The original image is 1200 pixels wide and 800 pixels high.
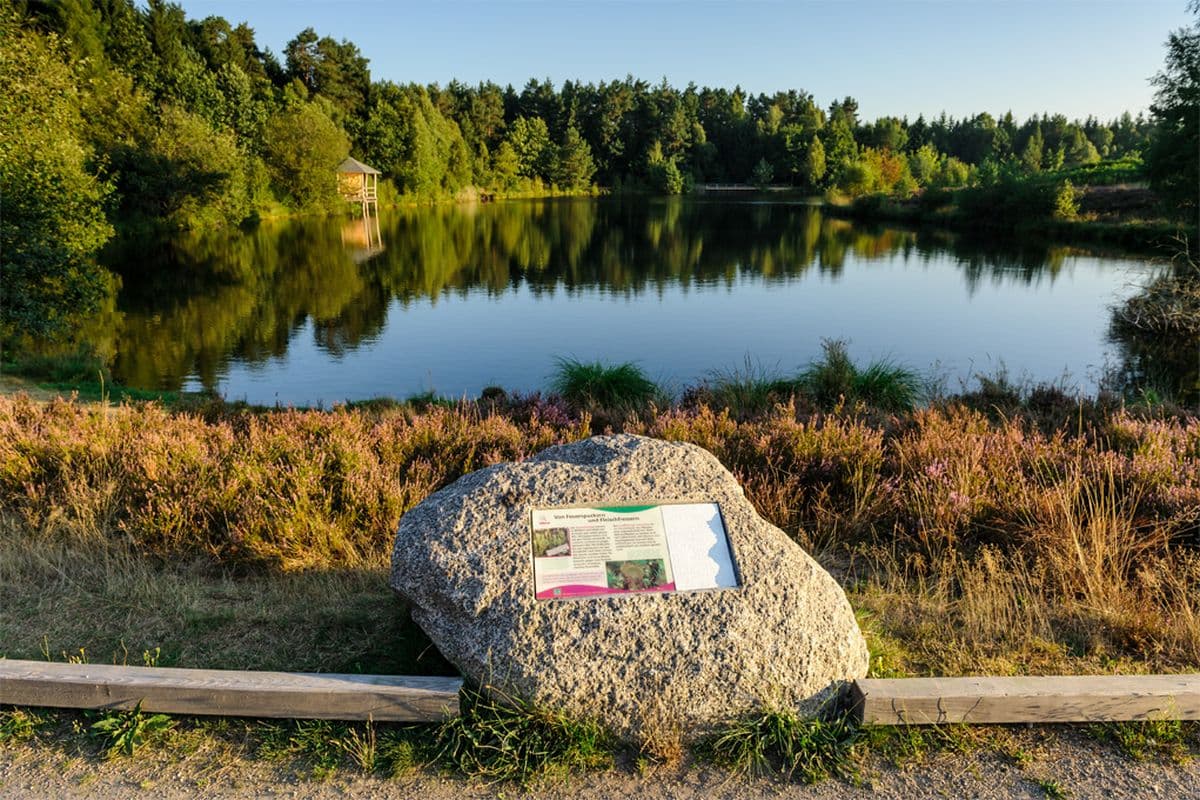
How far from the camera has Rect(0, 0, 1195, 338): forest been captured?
15.9 meters


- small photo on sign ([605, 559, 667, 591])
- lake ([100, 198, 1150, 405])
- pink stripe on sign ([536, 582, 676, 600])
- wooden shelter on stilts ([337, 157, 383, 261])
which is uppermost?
wooden shelter on stilts ([337, 157, 383, 261])

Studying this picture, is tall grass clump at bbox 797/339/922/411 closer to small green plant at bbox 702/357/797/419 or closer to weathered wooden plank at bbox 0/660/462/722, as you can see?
small green plant at bbox 702/357/797/419

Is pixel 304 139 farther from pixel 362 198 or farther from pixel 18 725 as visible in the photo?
pixel 18 725

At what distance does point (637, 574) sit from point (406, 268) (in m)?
29.4

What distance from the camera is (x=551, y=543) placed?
3525mm

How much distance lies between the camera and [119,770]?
9.95 feet

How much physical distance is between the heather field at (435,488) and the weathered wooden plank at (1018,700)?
458 millimetres

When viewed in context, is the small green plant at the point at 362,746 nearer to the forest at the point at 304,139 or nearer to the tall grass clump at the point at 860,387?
the tall grass clump at the point at 860,387

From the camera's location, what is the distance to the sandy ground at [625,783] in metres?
2.95

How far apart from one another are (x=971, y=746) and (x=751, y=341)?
15.9 metres

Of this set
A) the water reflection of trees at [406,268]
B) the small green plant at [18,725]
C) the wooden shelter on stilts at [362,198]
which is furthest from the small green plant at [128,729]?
the wooden shelter on stilts at [362,198]

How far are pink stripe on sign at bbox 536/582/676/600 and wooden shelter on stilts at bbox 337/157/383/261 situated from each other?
33.6 meters

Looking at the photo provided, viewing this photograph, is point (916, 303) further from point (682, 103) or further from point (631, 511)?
point (682, 103)

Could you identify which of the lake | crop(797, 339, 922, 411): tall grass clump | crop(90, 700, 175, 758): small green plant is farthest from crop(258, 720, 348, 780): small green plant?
the lake
